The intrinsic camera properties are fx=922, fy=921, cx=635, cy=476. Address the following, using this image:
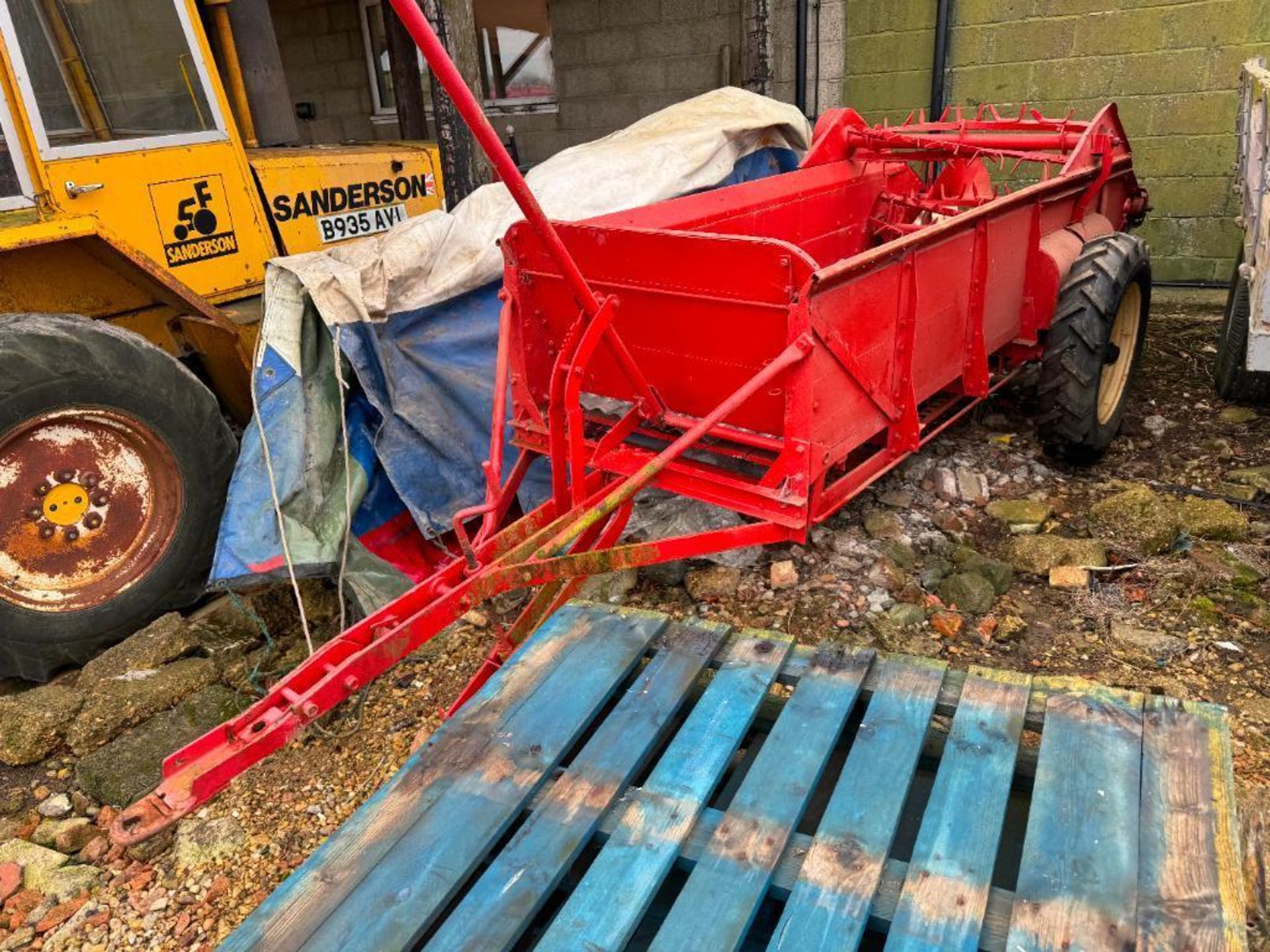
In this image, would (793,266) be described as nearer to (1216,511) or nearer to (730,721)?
(730,721)

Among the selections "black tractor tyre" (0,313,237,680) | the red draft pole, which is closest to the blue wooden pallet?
the red draft pole

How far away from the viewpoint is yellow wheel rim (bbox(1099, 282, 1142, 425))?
475 cm

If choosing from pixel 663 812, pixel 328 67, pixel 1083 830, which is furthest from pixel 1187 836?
pixel 328 67

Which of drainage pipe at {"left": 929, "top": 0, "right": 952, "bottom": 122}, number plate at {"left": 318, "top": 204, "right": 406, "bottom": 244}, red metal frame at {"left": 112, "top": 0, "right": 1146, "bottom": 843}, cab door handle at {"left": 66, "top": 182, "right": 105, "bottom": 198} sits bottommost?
red metal frame at {"left": 112, "top": 0, "right": 1146, "bottom": 843}

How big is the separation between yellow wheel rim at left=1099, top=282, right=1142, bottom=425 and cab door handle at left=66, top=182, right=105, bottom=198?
15.7ft

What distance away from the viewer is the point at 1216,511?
3.99 meters

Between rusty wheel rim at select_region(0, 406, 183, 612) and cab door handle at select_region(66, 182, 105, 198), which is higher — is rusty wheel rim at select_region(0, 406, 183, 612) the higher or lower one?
the lower one

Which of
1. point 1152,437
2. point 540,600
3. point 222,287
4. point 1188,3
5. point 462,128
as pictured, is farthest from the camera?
point 1188,3

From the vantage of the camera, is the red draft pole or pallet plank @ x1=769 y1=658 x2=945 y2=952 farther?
the red draft pole

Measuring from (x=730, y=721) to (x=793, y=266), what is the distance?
139 centimetres

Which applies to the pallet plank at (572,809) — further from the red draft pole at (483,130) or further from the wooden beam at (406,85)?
the wooden beam at (406,85)

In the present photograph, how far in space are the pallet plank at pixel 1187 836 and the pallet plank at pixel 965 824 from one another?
0.26 metres

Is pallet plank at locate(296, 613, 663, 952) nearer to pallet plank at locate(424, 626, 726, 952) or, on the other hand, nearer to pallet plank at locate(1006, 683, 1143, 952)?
pallet plank at locate(424, 626, 726, 952)

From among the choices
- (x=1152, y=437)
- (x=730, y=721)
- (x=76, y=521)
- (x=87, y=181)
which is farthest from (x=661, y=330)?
(x=1152, y=437)
